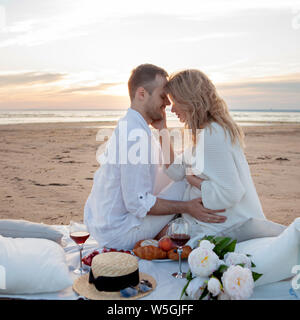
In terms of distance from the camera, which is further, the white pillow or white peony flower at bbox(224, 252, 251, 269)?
the white pillow

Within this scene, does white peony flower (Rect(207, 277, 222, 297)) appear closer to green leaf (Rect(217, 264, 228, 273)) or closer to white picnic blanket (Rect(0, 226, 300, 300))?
green leaf (Rect(217, 264, 228, 273))

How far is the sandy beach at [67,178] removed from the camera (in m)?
6.05

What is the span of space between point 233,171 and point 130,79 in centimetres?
150

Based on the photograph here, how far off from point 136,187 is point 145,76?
1193mm

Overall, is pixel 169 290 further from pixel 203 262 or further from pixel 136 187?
pixel 136 187

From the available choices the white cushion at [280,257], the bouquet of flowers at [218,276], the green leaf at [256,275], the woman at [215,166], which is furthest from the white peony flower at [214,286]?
the woman at [215,166]

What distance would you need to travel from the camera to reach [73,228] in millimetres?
4379

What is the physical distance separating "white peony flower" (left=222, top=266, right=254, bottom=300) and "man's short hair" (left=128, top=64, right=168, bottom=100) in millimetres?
2125

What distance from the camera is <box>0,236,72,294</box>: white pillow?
2.79 metres

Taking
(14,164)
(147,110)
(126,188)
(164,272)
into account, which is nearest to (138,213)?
(126,188)

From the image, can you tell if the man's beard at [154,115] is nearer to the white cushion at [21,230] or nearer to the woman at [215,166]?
the woman at [215,166]

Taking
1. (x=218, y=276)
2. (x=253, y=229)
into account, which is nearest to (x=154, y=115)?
(x=253, y=229)

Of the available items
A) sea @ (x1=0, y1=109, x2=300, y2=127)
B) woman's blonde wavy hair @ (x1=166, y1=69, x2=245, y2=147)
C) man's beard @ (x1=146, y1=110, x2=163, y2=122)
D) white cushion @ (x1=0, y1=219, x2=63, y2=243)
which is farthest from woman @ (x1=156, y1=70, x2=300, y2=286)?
sea @ (x1=0, y1=109, x2=300, y2=127)
